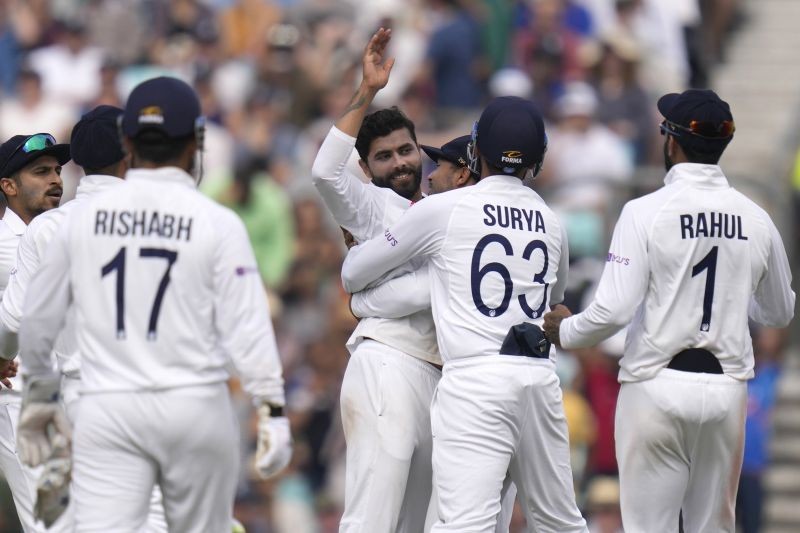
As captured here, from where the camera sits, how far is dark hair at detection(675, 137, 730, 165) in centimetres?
941

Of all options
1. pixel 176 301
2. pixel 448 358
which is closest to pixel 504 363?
pixel 448 358

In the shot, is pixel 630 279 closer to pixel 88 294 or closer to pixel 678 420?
pixel 678 420

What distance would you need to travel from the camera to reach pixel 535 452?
929 centimetres

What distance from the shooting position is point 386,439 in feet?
31.9

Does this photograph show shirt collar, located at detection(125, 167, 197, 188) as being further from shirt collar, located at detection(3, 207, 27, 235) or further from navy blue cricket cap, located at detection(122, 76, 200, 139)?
shirt collar, located at detection(3, 207, 27, 235)

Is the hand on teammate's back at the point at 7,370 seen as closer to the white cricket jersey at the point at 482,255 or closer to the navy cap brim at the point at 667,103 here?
the white cricket jersey at the point at 482,255

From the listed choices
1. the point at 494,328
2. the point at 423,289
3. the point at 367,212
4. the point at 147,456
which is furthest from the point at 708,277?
the point at 147,456

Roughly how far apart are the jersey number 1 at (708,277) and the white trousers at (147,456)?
267 centimetres

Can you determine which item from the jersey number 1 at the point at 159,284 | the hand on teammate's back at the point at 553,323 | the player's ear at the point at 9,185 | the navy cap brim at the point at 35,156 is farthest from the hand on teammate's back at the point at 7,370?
the hand on teammate's back at the point at 553,323

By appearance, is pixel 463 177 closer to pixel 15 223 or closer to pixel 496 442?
pixel 496 442

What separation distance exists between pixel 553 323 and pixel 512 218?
0.61 meters

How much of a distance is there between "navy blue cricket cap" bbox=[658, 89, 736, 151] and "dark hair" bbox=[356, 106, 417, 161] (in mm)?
1586

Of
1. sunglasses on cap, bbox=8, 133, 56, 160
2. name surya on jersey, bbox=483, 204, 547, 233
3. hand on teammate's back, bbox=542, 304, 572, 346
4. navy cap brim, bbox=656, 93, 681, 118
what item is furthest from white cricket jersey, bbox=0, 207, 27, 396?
navy cap brim, bbox=656, 93, 681, 118

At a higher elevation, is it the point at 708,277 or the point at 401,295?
the point at 708,277
